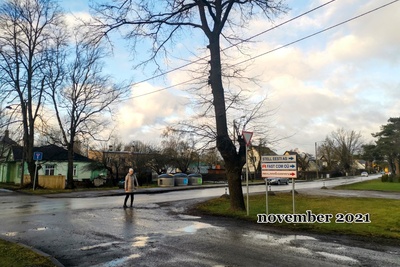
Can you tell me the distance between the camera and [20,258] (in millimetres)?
6039

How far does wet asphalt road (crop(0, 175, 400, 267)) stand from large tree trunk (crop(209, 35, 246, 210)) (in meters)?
1.90

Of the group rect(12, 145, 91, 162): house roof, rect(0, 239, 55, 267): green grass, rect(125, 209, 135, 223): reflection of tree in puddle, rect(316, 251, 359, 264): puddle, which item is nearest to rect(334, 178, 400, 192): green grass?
rect(125, 209, 135, 223): reflection of tree in puddle

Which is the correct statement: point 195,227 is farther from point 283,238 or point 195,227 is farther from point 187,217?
point 283,238

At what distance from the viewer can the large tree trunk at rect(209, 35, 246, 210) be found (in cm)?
1307

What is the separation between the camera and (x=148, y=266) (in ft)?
19.3

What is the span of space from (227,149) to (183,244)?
5.92 metres

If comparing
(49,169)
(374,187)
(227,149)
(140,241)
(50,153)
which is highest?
(50,153)

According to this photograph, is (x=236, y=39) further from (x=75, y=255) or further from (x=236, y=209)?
(x=75, y=255)

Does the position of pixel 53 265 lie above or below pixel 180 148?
below

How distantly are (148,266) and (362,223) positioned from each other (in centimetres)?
756

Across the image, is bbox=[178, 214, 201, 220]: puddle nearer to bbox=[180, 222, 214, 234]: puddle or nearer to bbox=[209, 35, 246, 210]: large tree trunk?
bbox=[180, 222, 214, 234]: puddle

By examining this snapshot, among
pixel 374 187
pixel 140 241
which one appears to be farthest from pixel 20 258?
pixel 374 187

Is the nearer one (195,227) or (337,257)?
(337,257)

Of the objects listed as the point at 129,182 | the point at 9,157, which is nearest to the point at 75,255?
the point at 129,182
